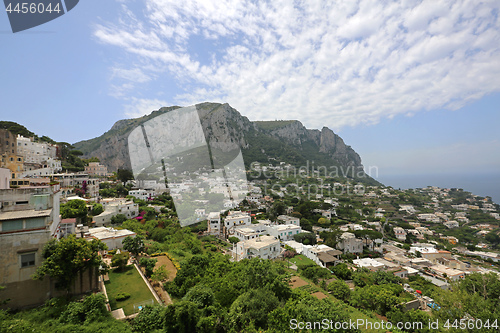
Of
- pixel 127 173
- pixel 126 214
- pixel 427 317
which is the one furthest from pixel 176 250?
pixel 127 173

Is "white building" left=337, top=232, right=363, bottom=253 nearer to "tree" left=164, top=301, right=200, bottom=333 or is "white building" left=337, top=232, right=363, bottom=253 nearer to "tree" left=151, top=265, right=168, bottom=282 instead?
"tree" left=151, top=265, right=168, bottom=282

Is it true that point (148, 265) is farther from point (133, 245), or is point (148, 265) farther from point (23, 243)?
point (23, 243)

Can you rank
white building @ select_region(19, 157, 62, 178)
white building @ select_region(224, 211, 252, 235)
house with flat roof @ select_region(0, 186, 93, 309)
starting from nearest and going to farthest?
house with flat roof @ select_region(0, 186, 93, 309), white building @ select_region(19, 157, 62, 178), white building @ select_region(224, 211, 252, 235)

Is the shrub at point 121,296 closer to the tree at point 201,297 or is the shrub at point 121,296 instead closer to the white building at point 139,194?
the tree at point 201,297

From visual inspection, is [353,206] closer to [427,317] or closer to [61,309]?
[427,317]

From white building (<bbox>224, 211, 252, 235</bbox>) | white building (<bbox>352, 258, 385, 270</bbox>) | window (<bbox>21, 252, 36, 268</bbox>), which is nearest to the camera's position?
window (<bbox>21, 252, 36, 268</bbox>)

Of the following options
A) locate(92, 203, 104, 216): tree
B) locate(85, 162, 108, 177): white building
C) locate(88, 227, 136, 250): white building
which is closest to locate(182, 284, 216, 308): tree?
locate(88, 227, 136, 250): white building
